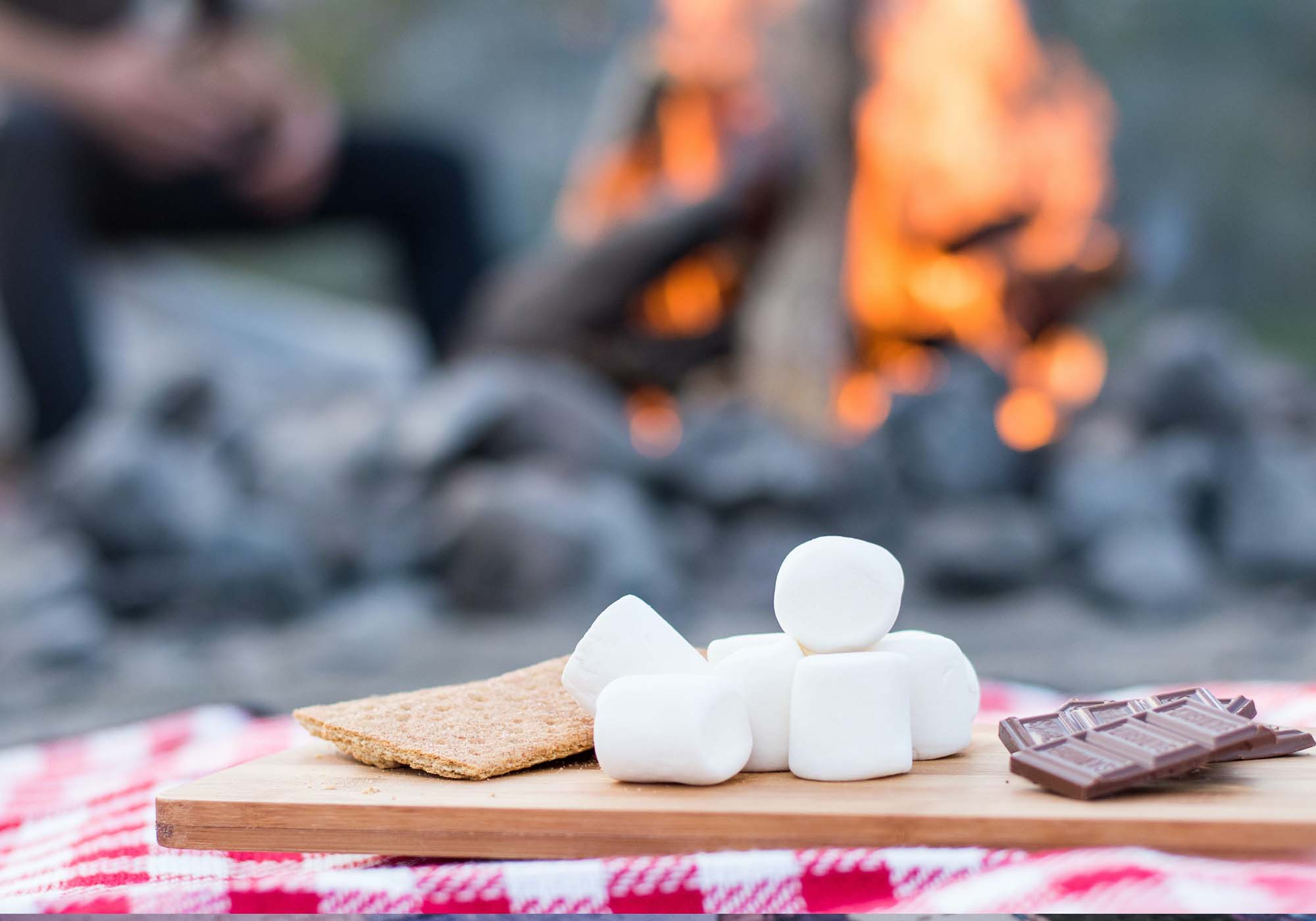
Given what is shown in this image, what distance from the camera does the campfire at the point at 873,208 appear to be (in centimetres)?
352

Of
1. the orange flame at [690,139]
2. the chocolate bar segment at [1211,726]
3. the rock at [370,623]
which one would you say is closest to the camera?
the chocolate bar segment at [1211,726]

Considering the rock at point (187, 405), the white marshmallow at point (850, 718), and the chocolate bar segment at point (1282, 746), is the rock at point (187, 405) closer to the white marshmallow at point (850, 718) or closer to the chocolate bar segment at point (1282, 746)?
the white marshmallow at point (850, 718)

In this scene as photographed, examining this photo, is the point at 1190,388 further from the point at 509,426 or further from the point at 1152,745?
the point at 1152,745

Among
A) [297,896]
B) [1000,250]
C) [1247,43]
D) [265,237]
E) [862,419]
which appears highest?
[1247,43]

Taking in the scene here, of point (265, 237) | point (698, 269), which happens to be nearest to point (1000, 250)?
point (698, 269)

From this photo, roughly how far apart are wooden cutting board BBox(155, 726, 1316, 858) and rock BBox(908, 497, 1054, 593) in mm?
2016

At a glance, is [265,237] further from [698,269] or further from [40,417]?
[698,269]

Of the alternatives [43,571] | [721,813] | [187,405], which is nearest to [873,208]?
[187,405]

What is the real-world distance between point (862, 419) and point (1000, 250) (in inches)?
25.6

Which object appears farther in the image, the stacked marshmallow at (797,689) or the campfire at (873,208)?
the campfire at (873,208)

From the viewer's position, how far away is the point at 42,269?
3709mm

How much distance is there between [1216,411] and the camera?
3209 millimetres

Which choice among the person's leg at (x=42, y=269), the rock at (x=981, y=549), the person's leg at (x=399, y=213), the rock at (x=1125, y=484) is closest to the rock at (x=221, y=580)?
the person's leg at (x=42, y=269)

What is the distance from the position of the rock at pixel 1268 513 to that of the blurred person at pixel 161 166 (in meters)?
2.44
